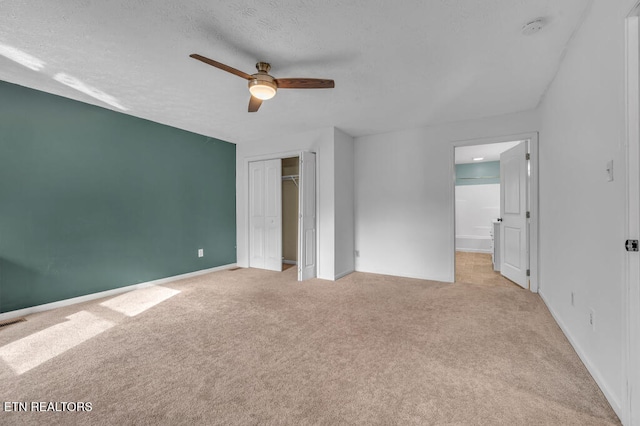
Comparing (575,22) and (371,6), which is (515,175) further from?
(371,6)

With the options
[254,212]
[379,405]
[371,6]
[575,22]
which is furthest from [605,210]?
[254,212]

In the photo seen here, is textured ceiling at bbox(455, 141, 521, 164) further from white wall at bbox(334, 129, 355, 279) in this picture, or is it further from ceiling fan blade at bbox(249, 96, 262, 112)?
ceiling fan blade at bbox(249, 96, 262, 112)

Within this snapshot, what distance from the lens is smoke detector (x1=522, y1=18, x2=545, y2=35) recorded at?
1.91m

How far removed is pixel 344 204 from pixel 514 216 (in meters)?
2.56

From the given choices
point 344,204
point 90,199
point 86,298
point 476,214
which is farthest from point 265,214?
point 476,214

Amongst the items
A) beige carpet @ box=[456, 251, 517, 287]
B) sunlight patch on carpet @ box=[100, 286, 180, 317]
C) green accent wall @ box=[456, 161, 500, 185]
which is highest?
green accent wall @ box=[456, 161, 500, 185]

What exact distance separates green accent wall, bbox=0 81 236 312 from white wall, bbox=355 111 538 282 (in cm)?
287

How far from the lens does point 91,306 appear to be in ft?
10.3

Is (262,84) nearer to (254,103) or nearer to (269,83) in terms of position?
(269,83)

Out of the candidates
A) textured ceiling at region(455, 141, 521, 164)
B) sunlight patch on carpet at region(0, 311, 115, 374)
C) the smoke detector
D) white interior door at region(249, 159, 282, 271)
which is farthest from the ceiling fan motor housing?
textured ceiling at region(455, 141, 521, 164)

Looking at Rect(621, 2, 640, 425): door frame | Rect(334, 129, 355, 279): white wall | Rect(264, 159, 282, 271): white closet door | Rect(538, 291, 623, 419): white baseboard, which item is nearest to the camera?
Rect(621, 2, 640, 425): door frame

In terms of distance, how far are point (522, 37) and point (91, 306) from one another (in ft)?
16.5

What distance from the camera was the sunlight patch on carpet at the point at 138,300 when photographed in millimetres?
3035

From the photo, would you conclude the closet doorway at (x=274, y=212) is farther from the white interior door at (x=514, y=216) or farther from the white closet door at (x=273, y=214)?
the white interior door at (x=514, y=216)
